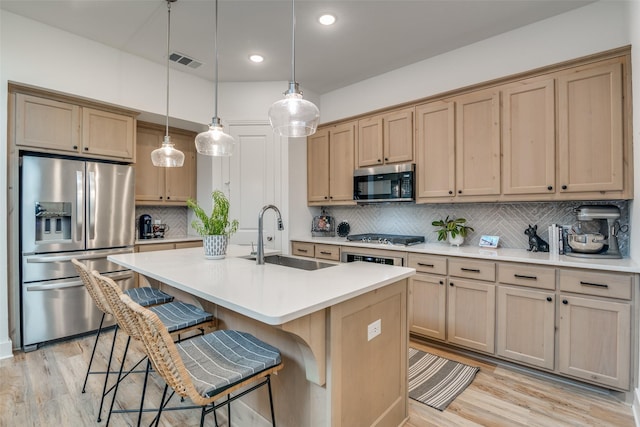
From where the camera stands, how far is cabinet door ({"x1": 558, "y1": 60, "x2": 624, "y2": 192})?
226 centimetres

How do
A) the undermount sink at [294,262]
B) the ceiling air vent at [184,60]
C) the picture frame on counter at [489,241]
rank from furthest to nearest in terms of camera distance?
the ceiling air vent at [184,60], the picture frame on counter at [489,241], the undermount sink at [294,262]

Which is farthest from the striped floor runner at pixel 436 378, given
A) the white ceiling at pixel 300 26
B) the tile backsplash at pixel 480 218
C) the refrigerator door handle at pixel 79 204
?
the refrigerator door handle at pixel 79 204

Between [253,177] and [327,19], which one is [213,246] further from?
[327,19]

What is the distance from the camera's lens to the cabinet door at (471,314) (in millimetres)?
2545

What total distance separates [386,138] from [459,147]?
84 centimetres

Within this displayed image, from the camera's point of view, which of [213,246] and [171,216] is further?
[171,216]

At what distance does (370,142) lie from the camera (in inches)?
147

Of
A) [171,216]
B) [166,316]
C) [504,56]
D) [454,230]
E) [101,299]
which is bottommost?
[166,316]

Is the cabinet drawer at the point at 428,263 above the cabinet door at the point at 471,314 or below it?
above

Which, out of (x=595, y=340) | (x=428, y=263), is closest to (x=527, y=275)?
(x=595, y=340)

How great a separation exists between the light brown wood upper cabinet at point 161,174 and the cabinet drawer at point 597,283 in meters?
4.41

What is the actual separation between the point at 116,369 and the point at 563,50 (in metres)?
4.52

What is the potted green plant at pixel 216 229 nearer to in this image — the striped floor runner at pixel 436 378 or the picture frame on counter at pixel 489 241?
the striped floor runner at pixel 436 378

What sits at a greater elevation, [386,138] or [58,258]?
[386,138]
